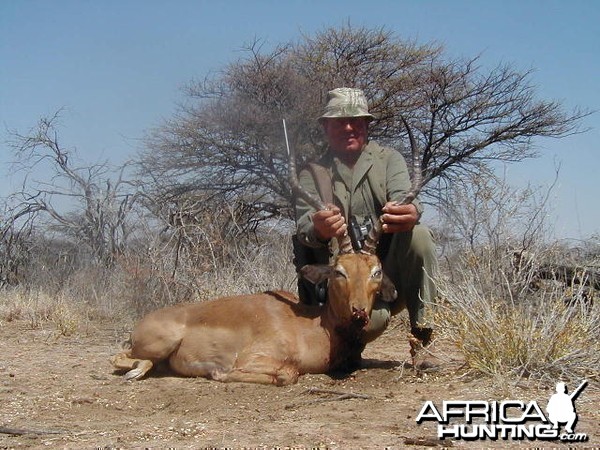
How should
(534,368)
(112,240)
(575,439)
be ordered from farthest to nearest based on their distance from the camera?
(112,240) → (534,368) → (575,439)

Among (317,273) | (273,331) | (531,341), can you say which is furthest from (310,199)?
(531,341)

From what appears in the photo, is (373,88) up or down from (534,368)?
up

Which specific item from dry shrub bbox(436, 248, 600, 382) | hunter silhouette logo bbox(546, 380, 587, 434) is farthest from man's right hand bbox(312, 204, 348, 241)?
hunter silhouette logo bbox(546, 380, 587, 434)

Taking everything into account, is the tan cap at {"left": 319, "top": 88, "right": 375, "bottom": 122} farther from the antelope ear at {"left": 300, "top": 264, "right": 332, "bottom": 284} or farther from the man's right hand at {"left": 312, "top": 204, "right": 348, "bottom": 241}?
the antelope ear at {"left": 300, "top": 264, "right": 332, "bottom": 284}

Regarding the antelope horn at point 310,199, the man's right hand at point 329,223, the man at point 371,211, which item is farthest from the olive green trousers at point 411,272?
the man's right hand at point 329,223

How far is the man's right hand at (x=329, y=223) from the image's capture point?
18.1ft

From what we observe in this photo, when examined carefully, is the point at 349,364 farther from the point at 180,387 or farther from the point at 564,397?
the point at 564,397

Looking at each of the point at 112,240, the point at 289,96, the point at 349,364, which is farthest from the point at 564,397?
the point at 289,96

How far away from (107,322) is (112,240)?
3.46 m

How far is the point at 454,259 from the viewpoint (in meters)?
9.27

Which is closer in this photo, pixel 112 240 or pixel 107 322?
pixel 107 322

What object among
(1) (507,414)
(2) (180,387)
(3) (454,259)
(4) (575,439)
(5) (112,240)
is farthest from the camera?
(5) (112,240)

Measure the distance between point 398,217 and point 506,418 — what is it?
6.29 ft

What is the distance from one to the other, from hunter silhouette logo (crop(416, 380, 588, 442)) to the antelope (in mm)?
1258
